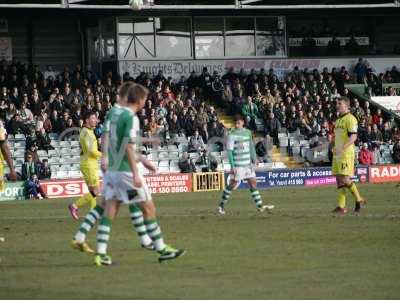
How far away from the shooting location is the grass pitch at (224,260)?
11016mm

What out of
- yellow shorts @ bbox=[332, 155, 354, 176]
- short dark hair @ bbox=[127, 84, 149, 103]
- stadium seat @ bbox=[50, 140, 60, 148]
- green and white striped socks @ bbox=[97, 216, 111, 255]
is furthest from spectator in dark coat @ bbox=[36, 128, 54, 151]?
short dark hair @ bbox=[127, 84, 149, 103]

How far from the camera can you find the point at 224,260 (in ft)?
44.3

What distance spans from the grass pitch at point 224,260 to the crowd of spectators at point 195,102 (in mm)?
13946

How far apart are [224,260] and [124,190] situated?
161 cm

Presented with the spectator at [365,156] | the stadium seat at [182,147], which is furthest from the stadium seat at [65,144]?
the spectator at [365,156]

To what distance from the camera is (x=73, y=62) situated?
151 ft

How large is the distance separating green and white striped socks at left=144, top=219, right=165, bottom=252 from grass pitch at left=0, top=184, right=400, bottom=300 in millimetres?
227

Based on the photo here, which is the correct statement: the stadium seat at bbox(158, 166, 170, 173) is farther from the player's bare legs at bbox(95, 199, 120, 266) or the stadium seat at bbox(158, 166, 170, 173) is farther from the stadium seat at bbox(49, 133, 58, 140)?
the player's bare legs at bbox(95, 199, 120, 266)

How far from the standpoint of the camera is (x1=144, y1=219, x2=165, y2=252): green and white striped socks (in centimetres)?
1315

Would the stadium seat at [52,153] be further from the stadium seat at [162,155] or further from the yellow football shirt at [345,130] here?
the yellow football shirt at [345,130]

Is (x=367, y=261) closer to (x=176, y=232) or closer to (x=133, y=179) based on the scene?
(x=133, y=179)

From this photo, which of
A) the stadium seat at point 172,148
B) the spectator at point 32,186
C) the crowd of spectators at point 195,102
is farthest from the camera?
the stadium seat at point 172,148

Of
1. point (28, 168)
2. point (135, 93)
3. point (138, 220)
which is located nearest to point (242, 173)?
point (138, 220)

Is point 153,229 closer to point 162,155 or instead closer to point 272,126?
point 162,155
